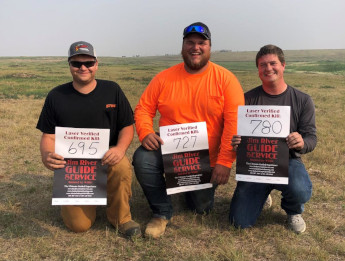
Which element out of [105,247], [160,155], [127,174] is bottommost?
[105,247]

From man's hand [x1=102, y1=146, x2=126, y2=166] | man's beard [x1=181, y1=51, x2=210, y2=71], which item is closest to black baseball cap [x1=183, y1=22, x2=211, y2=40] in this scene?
Answer: man's beard [x1=181, y1=51, x2=210, y2=71]

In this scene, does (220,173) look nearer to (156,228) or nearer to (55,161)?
(156,228)

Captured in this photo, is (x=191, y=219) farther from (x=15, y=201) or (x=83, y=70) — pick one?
(x=15, y=201)

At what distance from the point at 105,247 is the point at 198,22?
2.72m

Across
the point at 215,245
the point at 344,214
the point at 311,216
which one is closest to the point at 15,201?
the point at 215,245

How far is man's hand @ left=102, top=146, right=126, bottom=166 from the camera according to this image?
10.6 feet

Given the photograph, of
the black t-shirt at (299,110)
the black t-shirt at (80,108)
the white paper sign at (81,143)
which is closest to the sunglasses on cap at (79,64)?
the black t-shirt at (80,108)

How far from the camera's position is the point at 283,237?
3.40 meters

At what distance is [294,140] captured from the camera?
10.4 ft

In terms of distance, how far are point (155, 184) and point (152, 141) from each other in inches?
21.3

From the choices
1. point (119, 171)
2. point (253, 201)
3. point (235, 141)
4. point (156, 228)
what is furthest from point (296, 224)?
point (119, 171)

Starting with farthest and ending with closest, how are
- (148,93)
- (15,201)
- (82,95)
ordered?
(15,201), (148,93), (82,95)

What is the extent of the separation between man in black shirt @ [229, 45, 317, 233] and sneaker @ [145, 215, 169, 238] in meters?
0.84

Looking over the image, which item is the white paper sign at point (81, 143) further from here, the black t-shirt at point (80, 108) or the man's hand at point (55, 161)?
the black t-shirt at point (80, 108)
